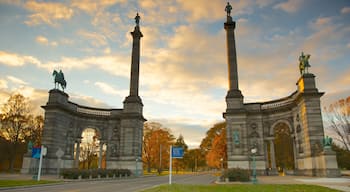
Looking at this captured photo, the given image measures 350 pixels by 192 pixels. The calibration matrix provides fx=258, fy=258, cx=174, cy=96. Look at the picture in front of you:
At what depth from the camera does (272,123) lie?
38.8m

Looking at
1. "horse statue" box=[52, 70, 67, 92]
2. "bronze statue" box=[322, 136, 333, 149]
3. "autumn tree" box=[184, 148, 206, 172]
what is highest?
"horse statue" box=[52, 70, 67, 92]

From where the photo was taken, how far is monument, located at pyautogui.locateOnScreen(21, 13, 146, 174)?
1471 inches

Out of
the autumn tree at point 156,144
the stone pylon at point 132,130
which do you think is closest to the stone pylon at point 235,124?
Answer: the stone pylon at point 132,130

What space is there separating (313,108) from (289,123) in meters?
6.19

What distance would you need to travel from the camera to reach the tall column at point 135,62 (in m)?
43.9

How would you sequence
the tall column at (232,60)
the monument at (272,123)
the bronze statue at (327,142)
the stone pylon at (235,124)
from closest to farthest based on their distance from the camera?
the bronze statue at (327,142) → the monument at (272,123) → the stone pylon at (235,124) → the tall column at (232,60)

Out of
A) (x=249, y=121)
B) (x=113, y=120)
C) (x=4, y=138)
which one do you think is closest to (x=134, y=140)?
(x=113, y=120)

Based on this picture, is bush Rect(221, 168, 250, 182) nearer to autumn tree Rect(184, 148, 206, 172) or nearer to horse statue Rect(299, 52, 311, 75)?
horse statue Rect(299, 52, 311, 75)

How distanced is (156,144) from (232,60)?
29.2 m

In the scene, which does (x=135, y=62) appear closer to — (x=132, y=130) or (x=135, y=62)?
(x=135, y=62)

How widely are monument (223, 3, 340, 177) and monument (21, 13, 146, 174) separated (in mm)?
14935

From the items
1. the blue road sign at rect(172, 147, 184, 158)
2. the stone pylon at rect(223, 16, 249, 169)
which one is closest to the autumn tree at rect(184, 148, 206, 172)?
the stone pylon at rect(223, 16, 249, 169)

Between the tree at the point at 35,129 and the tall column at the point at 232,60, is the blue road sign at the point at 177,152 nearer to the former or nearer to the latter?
the tall column at the point at 232,60

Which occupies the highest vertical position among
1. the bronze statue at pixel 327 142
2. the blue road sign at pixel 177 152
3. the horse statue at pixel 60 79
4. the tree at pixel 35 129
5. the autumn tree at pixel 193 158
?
the horse statue at pixel 60 79
